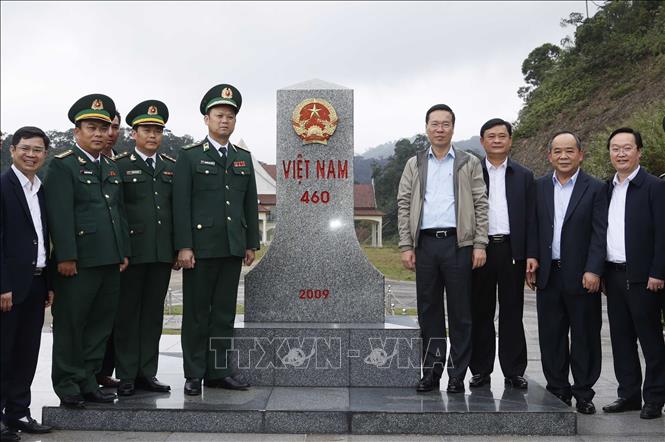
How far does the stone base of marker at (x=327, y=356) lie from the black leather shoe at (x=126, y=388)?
2.22 feet

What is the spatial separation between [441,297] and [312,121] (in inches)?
63.6

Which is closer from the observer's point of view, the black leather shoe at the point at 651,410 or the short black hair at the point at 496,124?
the black leather shoe at the point at 651,410

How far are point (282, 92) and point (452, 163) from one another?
144 cm

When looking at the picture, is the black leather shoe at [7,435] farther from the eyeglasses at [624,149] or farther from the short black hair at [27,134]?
the eyeglasses at [624,149]

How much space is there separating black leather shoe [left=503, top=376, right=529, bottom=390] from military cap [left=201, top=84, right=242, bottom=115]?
2616 millimetres

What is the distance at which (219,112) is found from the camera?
4.44 meters

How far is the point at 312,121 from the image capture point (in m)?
4.97

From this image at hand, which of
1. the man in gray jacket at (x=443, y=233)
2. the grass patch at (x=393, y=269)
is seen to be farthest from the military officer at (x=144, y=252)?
the grass patch at (x=393, y=269)

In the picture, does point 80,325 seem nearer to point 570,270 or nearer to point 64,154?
point 64,154

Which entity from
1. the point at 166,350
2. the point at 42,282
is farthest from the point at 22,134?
the point at 166,350

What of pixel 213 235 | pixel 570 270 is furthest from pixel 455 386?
pixel 213 235

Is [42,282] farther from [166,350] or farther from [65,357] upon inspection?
[166,350]

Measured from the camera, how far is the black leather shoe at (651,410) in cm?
421

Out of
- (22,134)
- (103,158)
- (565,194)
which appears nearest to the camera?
(22,134)
